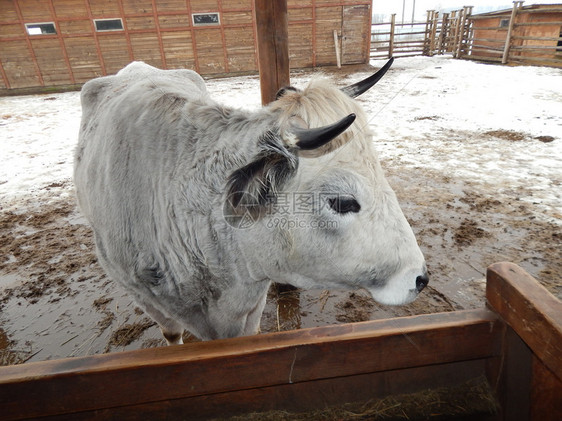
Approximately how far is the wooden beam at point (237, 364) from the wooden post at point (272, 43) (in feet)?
7.33

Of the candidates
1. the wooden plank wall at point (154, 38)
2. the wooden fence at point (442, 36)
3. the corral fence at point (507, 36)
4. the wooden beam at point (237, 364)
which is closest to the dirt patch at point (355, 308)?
the wooden beam at point (237, 364)

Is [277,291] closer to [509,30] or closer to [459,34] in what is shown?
[509,30]

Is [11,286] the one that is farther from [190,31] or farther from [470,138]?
[190,31]

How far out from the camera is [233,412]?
149cm

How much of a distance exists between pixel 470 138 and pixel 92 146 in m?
6.90

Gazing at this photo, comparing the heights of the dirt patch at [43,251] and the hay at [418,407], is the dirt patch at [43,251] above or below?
below

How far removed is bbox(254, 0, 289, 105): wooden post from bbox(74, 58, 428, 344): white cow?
101 centimetres

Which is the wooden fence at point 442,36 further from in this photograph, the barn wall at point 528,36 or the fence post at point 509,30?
the fence post at point 509,30

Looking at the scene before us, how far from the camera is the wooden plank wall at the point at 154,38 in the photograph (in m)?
15.8

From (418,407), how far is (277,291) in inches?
75.5

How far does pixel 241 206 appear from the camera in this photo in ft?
5.20

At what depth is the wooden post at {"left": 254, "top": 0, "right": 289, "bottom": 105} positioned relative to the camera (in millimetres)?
2701

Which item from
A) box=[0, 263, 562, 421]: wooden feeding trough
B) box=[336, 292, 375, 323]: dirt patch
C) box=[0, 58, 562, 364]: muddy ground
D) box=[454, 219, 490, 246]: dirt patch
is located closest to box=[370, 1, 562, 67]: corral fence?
box=[0, 58, 562, 364]: muddy ground

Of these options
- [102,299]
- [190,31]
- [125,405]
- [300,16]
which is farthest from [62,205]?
[300,16]
